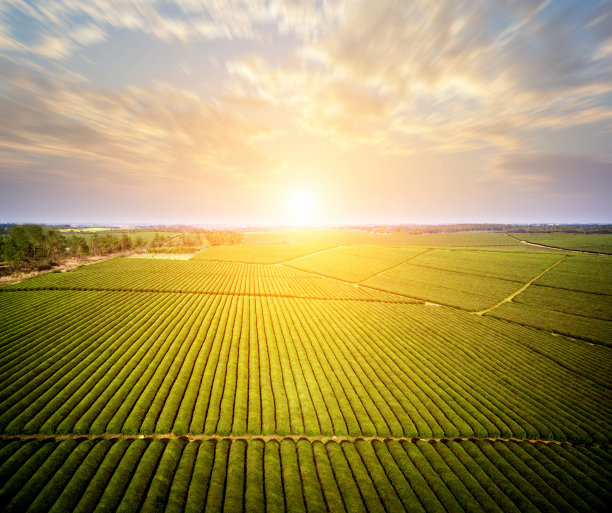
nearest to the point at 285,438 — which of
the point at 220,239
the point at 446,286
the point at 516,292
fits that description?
the point at 446,286

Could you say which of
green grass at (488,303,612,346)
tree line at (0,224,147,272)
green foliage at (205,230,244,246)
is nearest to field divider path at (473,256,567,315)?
green grass at (488,303,612,346)

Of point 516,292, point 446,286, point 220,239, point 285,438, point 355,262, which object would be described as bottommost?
point 285,438

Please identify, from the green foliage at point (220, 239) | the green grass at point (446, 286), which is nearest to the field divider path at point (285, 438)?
the green grass at point (446, 286)

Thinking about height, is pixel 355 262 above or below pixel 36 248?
below

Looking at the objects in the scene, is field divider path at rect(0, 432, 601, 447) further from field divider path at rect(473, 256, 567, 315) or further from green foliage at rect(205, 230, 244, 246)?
green foliage at rect(205, 230, 244, 246)

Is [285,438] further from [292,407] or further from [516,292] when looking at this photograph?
[516,292]

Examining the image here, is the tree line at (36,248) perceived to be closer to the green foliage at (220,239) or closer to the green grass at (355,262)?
the green foliage at (220,239)

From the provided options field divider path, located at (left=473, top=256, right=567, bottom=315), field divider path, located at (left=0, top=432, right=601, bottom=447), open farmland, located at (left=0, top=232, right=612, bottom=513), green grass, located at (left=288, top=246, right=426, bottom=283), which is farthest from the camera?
green grass, located at (left=288, top=246, right=426, bottom=283)

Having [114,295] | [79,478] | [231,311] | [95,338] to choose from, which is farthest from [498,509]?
Result: [114,295]

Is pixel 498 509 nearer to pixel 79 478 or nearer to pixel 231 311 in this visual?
pixel 79 478
